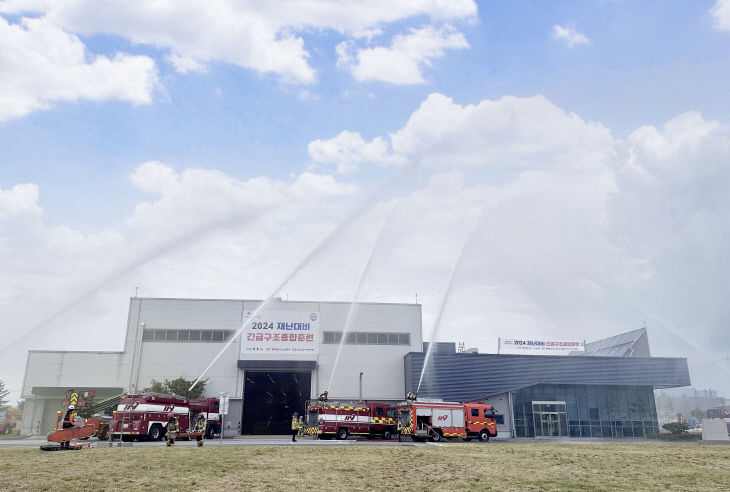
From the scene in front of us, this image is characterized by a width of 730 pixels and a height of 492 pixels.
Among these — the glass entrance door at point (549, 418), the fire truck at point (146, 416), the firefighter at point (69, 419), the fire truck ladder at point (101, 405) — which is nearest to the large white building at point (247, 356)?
the fire truck ladder at point (101, 405)

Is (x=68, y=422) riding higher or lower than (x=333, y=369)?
lower

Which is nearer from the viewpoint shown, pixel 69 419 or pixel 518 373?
pixel 69 419

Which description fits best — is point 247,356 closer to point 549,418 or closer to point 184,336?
point 184,336

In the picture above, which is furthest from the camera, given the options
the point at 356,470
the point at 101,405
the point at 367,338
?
the point at 367,338

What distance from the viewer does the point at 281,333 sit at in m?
51.9

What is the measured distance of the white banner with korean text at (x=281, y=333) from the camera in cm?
5144

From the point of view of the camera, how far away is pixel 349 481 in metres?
18.6

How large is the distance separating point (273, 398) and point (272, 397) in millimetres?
150

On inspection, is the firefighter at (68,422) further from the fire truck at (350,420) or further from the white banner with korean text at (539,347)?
the white banner with korean text at (539,347)

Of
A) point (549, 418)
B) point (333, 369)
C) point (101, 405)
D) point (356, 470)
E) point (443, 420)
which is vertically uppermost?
point (333, 369)

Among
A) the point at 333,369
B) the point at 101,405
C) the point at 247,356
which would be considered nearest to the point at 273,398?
the point at 247,356

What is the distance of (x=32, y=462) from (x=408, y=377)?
34.7m

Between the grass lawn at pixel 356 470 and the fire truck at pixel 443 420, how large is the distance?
10.6 m

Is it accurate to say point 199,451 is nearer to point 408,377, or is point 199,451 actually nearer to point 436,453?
point 436,453
